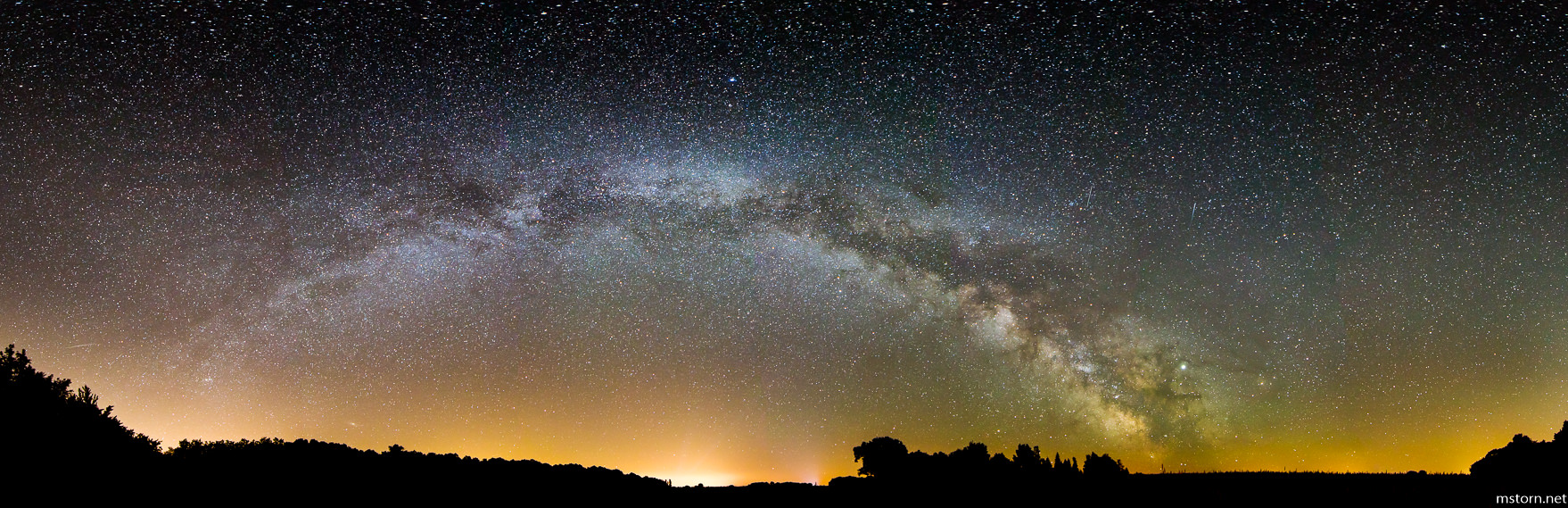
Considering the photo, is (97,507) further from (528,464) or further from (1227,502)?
(1227,502)

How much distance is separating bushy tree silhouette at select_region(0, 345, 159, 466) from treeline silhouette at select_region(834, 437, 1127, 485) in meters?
22.9

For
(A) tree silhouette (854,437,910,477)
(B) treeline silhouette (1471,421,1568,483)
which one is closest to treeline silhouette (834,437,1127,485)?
(A) tree silhouette (854,437,910,477)

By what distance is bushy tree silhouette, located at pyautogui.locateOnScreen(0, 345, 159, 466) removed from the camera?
20.3 m

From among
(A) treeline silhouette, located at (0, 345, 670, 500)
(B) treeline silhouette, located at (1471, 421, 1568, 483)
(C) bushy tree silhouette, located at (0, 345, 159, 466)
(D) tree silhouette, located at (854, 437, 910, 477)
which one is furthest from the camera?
(D) tree silhouette, located at (854, 437, 910, 477)

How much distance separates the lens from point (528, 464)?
920 inches

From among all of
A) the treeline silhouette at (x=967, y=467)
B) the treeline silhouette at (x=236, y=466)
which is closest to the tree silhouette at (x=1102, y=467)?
the treeline silhouette at (x=967, y=467)

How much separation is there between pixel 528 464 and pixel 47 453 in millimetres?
13384

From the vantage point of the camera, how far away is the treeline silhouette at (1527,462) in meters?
13.3

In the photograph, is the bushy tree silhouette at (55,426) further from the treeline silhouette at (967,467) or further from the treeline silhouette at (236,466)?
the treeline silhouette at (967,467)

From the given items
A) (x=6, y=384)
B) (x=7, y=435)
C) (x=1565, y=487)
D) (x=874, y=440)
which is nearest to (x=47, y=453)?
(x=7, y=435)

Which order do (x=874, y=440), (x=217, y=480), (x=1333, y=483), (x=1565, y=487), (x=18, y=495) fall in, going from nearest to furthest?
(x=1565, y=487) → (x=1333, y=483) → (x=18, y=495) → (x=217, y=480) → (x=874, y=440)

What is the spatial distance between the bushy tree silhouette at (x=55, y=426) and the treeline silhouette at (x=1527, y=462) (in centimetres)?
3433

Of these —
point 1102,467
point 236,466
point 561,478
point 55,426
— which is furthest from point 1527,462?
point 55,426

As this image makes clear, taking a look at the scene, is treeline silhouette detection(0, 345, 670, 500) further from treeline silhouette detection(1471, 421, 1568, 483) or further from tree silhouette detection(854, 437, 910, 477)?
treeline silhouette detection(1471, 421, 1568, 483)
